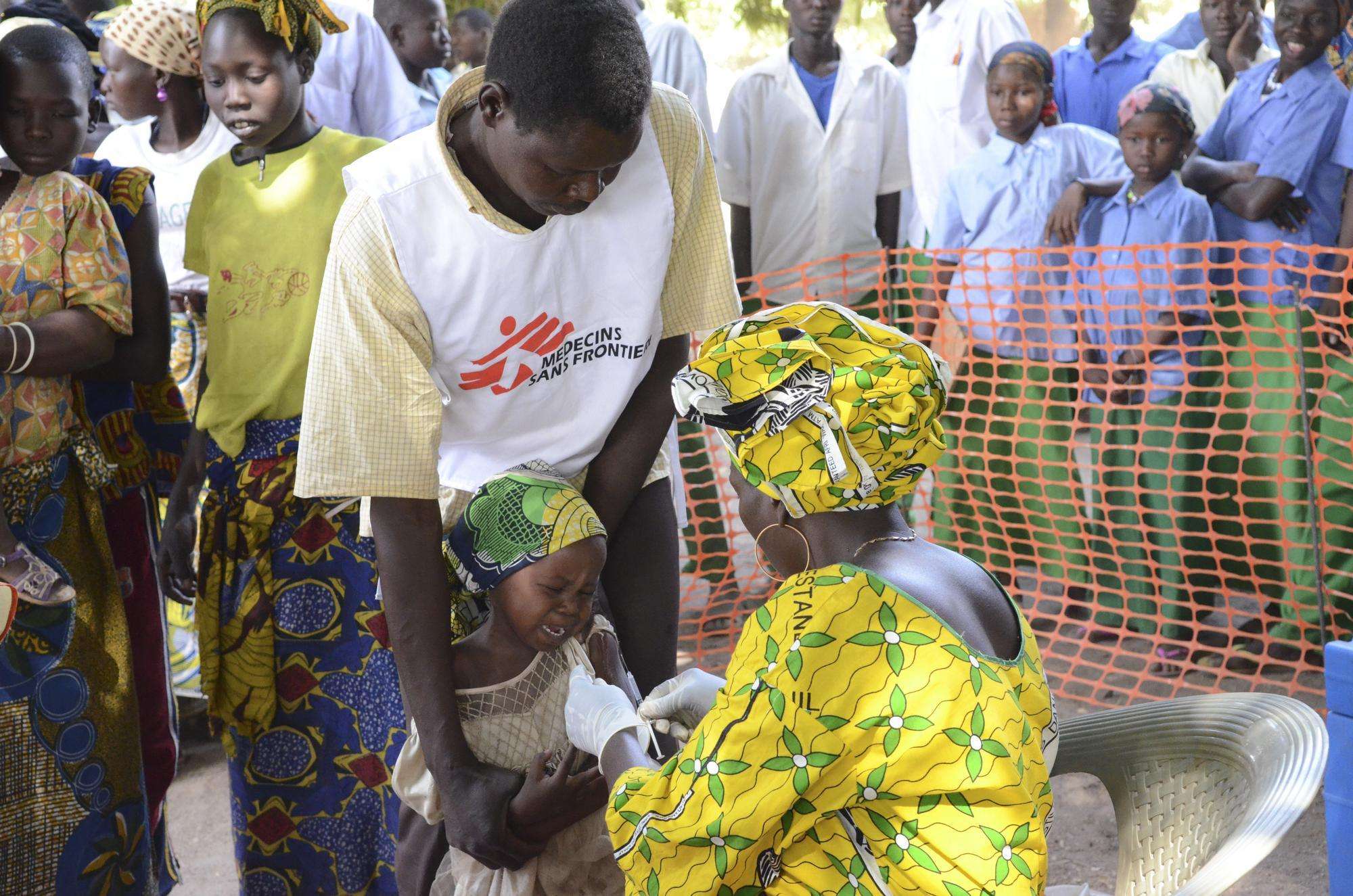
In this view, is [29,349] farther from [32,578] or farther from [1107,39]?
[1107,39]

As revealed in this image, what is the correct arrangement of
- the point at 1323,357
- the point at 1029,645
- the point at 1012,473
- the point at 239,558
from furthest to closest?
the point at 1012,473 < the point at 1323,357 < the point at 239,558 < the point at 1029,645

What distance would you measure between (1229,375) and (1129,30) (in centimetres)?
226

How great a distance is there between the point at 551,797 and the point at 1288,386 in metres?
3.38

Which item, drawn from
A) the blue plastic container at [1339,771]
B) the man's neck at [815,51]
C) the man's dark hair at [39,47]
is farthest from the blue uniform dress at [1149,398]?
the man's dark hair at [39,47]

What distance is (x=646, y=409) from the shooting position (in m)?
2.39

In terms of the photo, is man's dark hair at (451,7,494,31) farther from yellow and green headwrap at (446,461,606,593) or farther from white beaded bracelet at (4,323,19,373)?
yellow and green headwrap at (446,461,606,593)

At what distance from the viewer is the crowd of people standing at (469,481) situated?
5.66 feet

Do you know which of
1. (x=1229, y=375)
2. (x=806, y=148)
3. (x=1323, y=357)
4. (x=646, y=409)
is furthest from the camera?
(x=806, y=148)

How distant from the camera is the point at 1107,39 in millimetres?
6125

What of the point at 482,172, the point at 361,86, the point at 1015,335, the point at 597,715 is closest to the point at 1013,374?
the point at 1015,335

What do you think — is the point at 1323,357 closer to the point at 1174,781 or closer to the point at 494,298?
the point at 1174,781

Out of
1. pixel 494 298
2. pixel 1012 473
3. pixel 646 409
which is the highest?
pixel 494 298

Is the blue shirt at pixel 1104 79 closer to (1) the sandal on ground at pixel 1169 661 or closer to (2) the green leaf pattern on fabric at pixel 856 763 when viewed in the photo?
(1) the sandal on ground at pixel 1169 661

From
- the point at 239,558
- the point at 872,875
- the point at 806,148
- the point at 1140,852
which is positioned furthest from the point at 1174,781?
the point at 806,148
